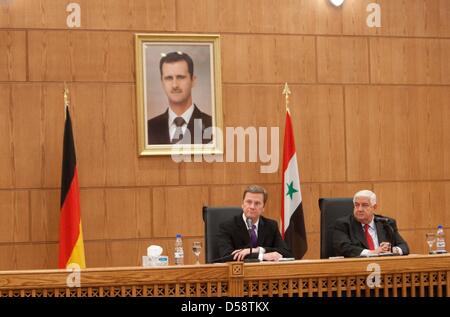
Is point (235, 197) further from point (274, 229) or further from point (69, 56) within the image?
point (69, 56)

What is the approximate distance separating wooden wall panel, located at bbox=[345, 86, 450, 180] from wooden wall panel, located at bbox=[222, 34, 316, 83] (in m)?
0.47

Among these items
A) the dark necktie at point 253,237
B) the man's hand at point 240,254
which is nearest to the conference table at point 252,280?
the man's hand at point 240,254

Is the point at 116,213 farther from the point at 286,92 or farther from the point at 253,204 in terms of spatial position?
the point at 286,92

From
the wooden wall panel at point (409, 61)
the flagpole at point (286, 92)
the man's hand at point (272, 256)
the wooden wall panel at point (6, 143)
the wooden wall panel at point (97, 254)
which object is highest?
the wooden wall panel at point (409, 61)

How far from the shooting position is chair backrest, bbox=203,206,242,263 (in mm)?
→ 5562

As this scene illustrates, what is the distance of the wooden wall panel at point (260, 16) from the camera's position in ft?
22.3

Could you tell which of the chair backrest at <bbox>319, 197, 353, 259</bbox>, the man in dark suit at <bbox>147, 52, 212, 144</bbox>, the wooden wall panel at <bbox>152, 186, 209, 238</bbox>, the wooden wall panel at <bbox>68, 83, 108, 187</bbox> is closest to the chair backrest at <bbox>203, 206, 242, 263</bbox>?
the chair backrest at <bbox>319, 197, 353, 259</bbox>

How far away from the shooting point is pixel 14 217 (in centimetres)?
642

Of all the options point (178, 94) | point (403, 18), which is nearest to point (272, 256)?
point (178, 94)

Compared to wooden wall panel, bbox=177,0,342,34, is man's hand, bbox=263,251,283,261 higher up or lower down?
lower down

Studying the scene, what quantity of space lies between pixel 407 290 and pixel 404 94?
3.17m

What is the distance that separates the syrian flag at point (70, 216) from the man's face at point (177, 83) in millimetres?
942

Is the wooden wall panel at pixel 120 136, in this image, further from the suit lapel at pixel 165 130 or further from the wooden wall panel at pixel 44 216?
the wooden wall panel at pixel 44 216

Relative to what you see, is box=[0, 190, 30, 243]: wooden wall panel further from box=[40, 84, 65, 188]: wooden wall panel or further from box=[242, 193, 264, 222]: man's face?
box=[242, 193, 264, 222]: man's face
